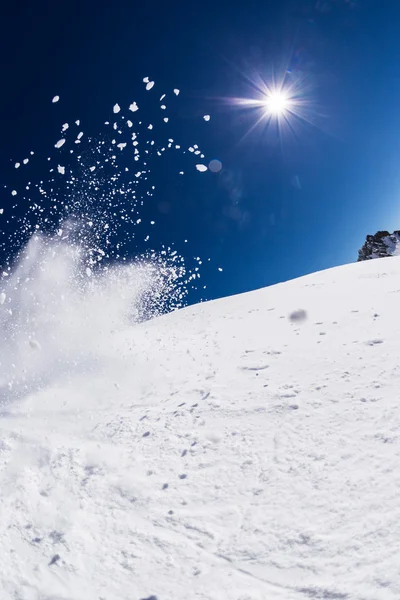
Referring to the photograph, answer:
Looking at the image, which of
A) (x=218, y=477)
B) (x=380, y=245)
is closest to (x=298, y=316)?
(x=218, y=477)

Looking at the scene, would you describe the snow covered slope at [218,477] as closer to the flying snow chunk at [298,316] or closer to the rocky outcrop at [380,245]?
the flying snow chunk at [298,316]

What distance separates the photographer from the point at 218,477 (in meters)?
3.86

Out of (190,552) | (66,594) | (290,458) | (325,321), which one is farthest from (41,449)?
(325,321)

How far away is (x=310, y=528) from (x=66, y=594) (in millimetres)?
2048

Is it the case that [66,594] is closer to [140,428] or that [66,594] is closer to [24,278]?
[140,428]

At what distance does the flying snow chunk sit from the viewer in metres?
8.86

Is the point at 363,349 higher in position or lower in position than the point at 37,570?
higher

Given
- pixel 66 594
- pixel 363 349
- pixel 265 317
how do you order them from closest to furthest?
pixel 66 594 < pixel 363 349 < pixel 265 317

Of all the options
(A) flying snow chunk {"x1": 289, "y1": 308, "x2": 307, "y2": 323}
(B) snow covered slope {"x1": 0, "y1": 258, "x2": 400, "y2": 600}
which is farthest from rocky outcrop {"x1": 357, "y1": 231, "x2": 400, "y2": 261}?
(B) snow covered slope {"x1": 0, "y1": 258, "x2": 400, "y2": 600}

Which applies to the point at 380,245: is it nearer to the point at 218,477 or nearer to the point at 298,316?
the point at 298,316

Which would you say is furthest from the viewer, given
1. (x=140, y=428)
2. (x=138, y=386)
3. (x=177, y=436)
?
(x=138, y=386)

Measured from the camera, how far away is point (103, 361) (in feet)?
30.1

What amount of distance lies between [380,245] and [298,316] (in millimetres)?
69177

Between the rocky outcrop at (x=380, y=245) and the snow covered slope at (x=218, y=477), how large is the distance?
2669 inches
